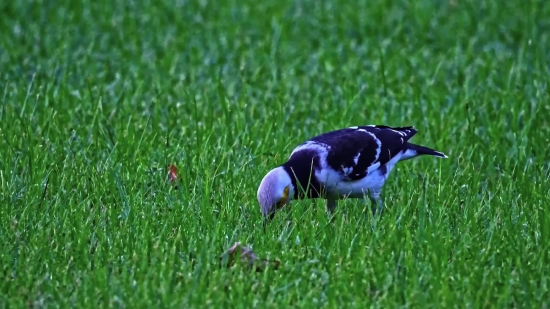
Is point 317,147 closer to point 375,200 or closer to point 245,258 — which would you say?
point 375,200

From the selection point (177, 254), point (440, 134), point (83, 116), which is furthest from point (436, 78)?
point (177, 254)

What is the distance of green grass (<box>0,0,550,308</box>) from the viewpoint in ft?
15.0

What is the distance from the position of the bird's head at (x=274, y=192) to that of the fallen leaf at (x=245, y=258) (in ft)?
1.63

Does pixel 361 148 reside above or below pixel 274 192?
above

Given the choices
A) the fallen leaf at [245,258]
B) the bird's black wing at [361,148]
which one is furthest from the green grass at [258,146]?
the bird's black wing at [361,148]

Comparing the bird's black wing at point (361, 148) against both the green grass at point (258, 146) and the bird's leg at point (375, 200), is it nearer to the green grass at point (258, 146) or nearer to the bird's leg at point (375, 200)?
the bird's leg at point (375, 200)

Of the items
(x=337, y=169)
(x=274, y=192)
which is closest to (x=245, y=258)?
(x=274, y=192)

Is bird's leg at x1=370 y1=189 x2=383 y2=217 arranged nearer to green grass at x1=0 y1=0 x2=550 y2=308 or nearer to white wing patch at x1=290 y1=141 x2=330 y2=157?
green grass at x1=0 y1=0 x2=550 y2=308

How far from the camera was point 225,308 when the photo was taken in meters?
4.33

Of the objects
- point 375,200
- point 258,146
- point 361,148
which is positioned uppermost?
point 361,148

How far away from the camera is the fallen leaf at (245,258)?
4.73 m

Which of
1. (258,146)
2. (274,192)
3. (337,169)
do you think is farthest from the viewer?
(258,146)

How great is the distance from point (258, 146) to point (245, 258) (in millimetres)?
1893

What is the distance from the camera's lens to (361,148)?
580cm
